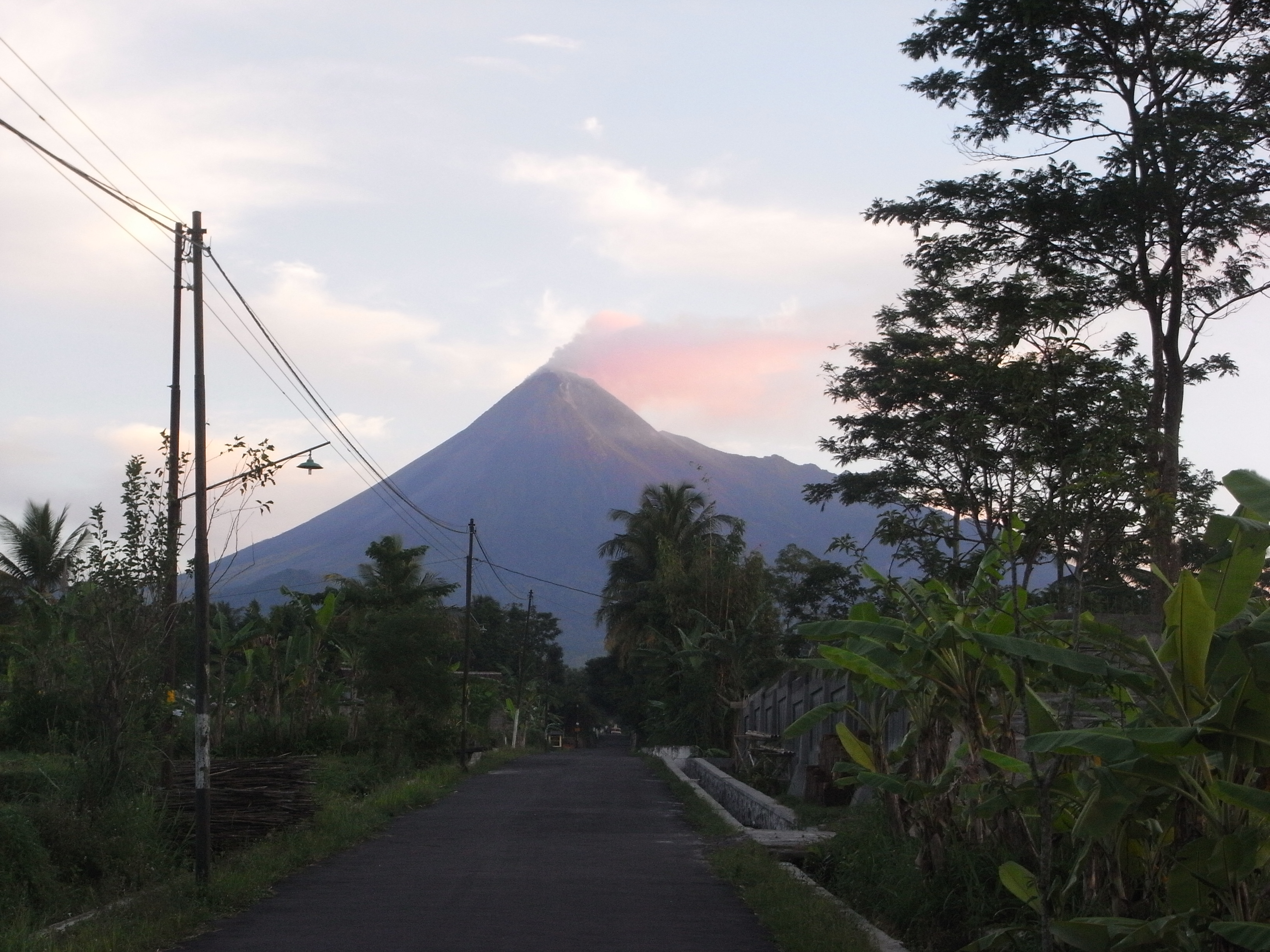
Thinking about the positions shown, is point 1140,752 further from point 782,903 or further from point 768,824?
point 768,824

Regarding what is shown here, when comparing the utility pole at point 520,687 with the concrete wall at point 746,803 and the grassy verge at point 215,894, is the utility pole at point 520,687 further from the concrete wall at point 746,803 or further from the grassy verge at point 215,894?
the grassy verge at point 215,894

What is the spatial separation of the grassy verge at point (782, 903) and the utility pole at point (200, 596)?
5.09 meters

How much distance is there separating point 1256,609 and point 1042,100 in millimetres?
16669

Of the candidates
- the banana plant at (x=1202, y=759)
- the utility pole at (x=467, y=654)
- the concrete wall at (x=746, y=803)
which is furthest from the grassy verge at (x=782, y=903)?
the utility pole at (x=467, y=654)

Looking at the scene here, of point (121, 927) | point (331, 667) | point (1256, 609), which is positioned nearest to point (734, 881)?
point (121, 927)

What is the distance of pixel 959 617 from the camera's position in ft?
29.4

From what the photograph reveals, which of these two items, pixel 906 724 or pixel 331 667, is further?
pixel 331 667

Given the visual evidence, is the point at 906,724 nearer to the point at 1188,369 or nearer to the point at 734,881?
the point at 734,881

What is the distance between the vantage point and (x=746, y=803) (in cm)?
1970

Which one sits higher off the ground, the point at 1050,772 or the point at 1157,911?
the point at 1050,772

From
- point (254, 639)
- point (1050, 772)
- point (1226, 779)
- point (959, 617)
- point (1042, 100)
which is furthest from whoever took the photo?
point (254, 639)

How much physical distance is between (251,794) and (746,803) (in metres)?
7.82

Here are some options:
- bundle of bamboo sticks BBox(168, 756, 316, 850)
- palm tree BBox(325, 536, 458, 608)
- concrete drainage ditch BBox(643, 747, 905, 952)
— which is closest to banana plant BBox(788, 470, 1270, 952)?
concrete drainage ditch BBox(643, 747, 905, 952)

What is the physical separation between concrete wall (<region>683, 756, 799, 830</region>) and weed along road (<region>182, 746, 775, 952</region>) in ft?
3.33
